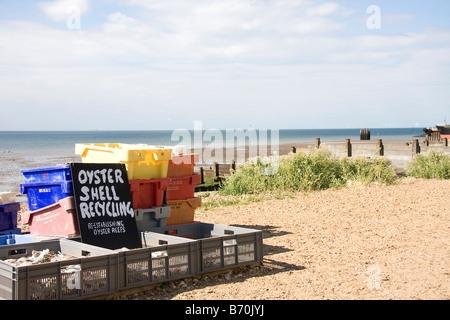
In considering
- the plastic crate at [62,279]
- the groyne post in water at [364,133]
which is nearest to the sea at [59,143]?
the groyne post in water at [364,133]

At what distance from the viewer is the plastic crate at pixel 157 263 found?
5812 mm

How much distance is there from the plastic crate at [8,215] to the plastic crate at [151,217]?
2.04m

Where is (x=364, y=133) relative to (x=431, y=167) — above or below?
above

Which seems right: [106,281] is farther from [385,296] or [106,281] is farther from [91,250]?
[385,296]

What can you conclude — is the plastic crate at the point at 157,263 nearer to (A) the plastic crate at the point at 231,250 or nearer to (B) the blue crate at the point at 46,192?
(A) the plastic crate at the point at 231,250

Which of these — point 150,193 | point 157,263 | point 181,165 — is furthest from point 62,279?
point 181,165

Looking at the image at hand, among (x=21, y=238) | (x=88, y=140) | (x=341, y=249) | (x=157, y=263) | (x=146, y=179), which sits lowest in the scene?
(x=341, y=249)

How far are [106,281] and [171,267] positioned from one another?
0.88m

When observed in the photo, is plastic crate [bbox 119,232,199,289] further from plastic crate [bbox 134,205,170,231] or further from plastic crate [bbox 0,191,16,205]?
plastic crate [bbox 0,191,16,205]

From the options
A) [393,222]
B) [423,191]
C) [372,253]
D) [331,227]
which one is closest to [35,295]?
[372,253]

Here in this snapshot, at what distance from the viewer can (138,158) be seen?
7863 millimetres

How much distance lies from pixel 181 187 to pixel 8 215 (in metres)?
2.91

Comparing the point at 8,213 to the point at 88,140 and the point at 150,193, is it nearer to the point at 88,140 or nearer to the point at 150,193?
the point at 150,193

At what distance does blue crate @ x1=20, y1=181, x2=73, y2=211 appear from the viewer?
7.11 m
